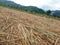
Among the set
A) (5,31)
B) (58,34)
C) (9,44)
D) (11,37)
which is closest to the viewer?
(9,44)

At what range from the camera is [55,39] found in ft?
11.4

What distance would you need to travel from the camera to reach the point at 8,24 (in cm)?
387

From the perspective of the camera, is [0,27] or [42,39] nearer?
[42,39]

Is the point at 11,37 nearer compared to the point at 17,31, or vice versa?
the point at 11,37

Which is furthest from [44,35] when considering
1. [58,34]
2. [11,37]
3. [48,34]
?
[11,37]

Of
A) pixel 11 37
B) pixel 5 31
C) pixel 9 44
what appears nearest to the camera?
pixel 9 44

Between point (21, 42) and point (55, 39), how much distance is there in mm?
629

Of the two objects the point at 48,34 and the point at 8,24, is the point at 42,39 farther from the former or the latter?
the point at 8,24

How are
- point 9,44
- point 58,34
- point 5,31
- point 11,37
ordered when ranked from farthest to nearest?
point 58,34 < point 5,31 < point 11,37 < point 9,44

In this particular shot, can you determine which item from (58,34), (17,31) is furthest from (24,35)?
(58,34)

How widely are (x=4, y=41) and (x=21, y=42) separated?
0.26 metres

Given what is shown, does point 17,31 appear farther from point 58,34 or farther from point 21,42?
point 58,34

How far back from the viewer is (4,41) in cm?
313

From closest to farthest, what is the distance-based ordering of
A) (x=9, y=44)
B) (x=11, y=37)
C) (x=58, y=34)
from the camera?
(x=9, y=44), (x=11, y=37), (x=58, y=34)
